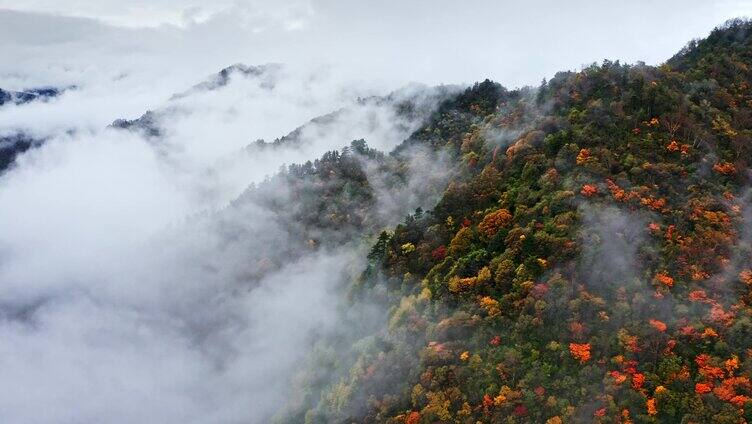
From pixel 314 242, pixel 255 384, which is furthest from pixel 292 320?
pixel 314 242

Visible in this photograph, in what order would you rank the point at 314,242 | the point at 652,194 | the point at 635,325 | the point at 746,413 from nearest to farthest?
the point at 746,413 < the point at 635,325 < the point at 652,194 < the point at 314,242

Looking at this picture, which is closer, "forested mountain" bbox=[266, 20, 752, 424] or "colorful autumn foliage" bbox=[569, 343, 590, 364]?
"forested mountain" bbox=[266, 20, 752, 424]

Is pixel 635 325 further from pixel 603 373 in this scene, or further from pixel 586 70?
pixel 586 70

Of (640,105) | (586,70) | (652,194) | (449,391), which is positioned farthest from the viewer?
(586,70)

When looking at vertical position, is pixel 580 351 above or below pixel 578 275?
below

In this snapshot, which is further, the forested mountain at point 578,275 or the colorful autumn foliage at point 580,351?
the colorful autumn foliage at point 580,351

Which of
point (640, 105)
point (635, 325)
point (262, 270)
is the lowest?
point (635, 325)

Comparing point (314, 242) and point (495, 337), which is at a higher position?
point (314, 242)

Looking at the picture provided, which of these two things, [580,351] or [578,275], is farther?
[578,275]
